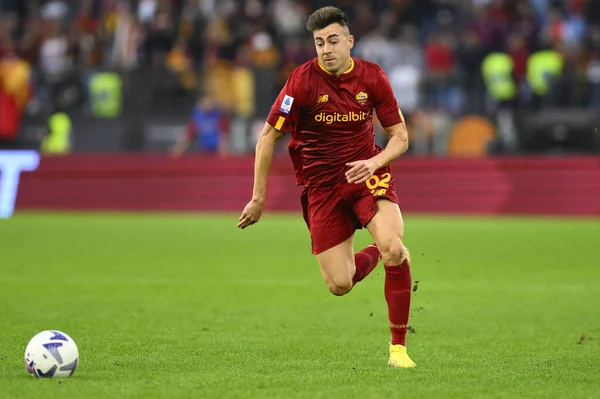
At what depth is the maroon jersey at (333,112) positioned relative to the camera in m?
7.67

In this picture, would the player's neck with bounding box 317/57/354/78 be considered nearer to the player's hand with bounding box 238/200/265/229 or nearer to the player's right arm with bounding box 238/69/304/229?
the player's right arm with bounding box 238/69/304/229

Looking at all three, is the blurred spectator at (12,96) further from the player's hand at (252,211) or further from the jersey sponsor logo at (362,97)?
the jersey sponsor logo at (362,97)

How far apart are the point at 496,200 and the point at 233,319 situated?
37.0ft

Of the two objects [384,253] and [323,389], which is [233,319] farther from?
[323,389]

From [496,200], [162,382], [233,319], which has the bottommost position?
[496,200]

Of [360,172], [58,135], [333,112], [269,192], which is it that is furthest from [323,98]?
[58,135]

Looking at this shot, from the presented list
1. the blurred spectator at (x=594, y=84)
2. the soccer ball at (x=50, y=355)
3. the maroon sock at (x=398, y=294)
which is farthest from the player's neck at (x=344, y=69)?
the blurred spectator at (x=594, y=84)

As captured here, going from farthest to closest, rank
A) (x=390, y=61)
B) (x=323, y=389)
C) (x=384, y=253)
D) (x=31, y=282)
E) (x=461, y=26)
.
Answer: (x=461, y=26), (x=390, y=61), (x=31, y=282), (x=384, y=253), (x=323, y=389)

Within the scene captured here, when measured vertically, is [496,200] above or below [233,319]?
below

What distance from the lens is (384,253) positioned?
24.5 feet

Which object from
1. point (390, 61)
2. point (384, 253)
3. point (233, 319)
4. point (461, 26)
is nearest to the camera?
point (384, 253)

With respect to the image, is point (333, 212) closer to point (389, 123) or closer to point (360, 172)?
point (389, 123)

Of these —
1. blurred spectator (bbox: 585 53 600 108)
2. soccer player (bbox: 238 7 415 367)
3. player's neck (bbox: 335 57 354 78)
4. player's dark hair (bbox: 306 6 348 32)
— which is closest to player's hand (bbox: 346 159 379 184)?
soccer player (bbox: 238 7 415 367)

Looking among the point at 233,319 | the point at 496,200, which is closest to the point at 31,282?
the point at 233,319
